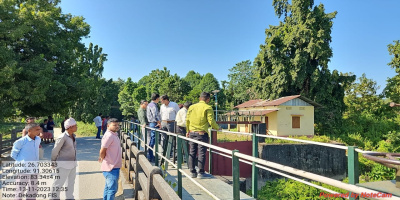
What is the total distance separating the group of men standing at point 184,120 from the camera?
5.14m

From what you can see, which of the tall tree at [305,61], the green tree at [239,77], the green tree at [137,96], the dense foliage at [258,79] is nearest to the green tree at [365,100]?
the dense foliage at [258,79]

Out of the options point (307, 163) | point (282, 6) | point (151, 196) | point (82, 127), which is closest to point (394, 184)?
point (151, 196)

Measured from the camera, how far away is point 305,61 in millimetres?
27219

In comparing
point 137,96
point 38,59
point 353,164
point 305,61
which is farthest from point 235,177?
point 137,96

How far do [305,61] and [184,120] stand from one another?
2343 cm

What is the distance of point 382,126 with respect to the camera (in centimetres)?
3152

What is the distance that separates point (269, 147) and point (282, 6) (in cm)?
2136

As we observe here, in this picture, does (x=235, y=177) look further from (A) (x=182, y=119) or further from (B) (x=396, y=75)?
(B) (x=396, y=75)

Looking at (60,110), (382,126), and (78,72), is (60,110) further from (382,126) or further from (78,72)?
(382,126)

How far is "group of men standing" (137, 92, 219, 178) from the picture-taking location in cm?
514

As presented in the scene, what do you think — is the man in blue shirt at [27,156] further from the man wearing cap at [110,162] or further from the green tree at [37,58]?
the green tree at [37,58]

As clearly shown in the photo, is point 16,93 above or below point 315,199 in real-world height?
above

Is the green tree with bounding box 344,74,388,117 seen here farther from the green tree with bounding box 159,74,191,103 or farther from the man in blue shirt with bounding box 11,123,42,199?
the man in blue shirt with bounding box 11,123,42,199

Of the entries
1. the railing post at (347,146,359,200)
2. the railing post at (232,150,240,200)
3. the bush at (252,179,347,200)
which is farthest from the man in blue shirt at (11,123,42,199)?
the bush at (252,179,347,200)
